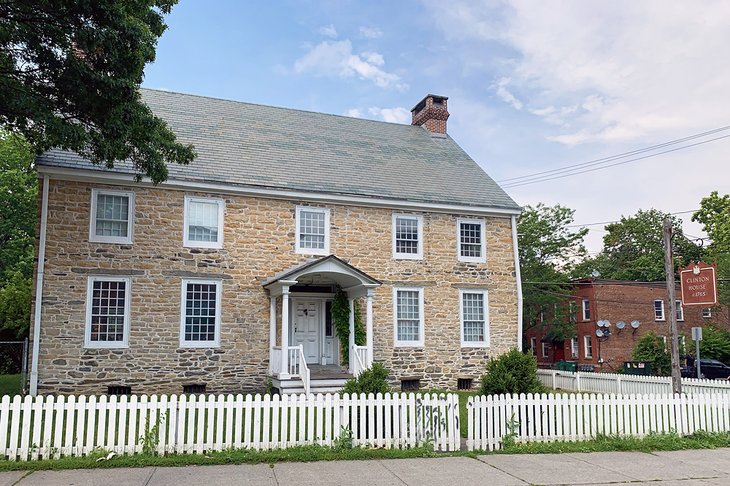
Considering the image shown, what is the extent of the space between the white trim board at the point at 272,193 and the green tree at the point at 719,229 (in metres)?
22.9

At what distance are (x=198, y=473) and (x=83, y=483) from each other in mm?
1392

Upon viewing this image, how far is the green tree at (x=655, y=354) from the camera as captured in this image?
21.0 meters

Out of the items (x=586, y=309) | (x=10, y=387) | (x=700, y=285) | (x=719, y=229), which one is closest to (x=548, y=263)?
(x=586, y=309)

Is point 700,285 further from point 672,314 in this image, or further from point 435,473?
point 435,473

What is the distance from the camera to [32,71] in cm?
1079

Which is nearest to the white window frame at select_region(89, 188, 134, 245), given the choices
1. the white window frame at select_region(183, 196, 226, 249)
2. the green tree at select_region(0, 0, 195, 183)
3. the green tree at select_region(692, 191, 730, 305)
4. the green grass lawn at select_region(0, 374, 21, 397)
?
the white window frame at select_region(183, 196, 226, 249)

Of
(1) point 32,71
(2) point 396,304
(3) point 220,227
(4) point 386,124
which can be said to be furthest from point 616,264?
(1) point 32,71

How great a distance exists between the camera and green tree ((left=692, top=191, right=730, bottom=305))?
3519cm

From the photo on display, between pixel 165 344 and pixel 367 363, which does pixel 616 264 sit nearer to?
pixel 367 363

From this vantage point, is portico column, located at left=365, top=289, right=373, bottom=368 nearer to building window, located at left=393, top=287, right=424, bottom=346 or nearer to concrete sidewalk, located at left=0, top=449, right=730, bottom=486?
building window, located at left=393, top=287, right=424, bottom=346

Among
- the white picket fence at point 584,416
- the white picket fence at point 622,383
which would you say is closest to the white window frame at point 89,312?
the white picket fence at point 584,416

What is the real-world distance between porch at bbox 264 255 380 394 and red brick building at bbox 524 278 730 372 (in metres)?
20.8

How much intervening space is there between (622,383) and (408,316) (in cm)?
680

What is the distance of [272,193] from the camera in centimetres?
1681
